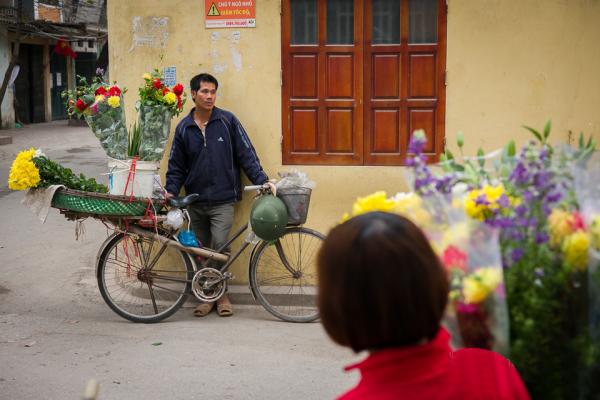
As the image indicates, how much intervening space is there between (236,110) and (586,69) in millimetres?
3069

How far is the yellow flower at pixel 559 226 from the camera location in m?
2.06

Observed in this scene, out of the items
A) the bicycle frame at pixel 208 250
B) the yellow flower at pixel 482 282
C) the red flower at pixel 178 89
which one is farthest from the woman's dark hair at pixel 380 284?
the red flower at pixel 178 89

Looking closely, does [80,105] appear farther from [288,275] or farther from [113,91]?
[288,275]

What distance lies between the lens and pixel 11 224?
1154 cm

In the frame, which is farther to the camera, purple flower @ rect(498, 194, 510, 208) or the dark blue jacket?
the dark blue jacket

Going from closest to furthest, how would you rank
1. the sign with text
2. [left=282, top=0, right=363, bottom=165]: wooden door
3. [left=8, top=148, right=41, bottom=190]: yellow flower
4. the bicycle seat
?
[left=8, top=148, right=41, bottom=190]: yellow flower < the bicycle seat < [left=282, top=0, right=363, bottom=165]: wooden door < the sign with text

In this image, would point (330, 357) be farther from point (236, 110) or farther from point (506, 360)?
point (506, 360)

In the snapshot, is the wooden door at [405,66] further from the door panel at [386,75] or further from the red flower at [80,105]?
the red flower at [80,105]

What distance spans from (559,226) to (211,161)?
222 inches

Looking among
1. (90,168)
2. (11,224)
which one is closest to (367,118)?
(11,224)

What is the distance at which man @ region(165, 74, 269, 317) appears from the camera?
7.55 m

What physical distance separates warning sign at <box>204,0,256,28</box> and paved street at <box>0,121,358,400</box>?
2.49 metres

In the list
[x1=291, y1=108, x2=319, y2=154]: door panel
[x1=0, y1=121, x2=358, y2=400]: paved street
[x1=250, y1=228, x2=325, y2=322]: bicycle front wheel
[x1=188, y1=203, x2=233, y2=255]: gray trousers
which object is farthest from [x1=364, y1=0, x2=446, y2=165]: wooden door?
[x1=0, y1=121, x2=358, y2=400]: paved street

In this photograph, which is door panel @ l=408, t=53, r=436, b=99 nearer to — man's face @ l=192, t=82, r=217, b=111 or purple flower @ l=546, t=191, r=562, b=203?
man's face @ l=192, t=82, r=217, b=111
